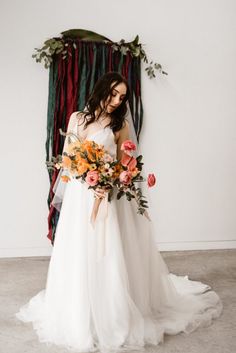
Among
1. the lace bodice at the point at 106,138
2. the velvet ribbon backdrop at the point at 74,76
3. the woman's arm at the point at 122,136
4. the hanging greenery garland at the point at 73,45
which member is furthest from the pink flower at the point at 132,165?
the hanging greenery garland at the point at 73,45

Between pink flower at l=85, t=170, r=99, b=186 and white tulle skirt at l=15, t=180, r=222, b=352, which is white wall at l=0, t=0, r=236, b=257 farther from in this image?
pink flower at l=85, t=170, r=99, b=186

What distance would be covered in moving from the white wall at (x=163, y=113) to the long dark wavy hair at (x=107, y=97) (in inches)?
60.7

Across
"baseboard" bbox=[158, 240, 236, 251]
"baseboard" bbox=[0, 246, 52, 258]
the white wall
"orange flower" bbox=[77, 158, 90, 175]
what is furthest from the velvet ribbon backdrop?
"orange flower" bbox=[77, 158, 90, 175]

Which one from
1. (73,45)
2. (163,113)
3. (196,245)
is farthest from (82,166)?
(196,245)

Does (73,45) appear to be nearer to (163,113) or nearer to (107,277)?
(163,113)

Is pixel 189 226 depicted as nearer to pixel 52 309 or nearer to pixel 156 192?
pixel 156 192

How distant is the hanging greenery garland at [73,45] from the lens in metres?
3.97

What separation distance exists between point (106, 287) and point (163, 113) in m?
2.31

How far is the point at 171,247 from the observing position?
4520 millimetres

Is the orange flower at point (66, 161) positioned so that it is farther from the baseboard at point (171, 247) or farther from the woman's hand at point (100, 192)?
the baseboard at point (171, 247)

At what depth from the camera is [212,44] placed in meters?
4.34

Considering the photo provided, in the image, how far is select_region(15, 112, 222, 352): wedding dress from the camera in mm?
2475

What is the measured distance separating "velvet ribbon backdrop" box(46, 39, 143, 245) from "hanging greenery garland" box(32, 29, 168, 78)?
3 cm

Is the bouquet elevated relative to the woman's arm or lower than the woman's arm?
lower
